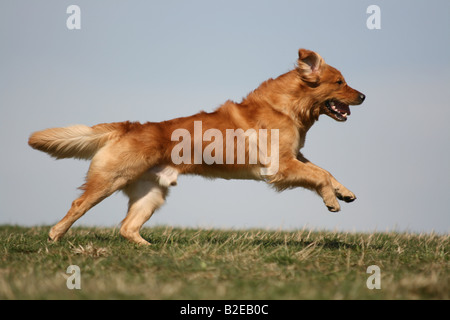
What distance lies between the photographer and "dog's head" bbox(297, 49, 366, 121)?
607 centimetres

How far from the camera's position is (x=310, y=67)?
20.0 feet

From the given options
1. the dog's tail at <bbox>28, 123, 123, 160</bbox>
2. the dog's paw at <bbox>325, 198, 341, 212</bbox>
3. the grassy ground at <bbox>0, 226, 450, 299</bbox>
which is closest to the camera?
the grassy ground at <bbox>0, 226, 450, 299</bbox>

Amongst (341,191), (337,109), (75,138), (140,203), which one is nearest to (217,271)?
(341,191)

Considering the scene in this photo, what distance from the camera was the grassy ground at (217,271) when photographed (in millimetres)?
3494

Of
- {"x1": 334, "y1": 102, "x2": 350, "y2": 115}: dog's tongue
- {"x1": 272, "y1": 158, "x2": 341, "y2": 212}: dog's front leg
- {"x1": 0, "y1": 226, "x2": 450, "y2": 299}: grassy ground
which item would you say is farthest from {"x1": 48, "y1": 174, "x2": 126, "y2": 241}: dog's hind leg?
{"x1": 334, "y1": 102, "x2": 350, "y2": 115}: dog's tongue

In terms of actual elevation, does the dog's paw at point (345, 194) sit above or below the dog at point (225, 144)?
below

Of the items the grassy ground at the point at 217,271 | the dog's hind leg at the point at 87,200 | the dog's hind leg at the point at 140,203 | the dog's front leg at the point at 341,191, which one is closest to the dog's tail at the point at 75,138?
the dog's hind leg at the point at 87,200

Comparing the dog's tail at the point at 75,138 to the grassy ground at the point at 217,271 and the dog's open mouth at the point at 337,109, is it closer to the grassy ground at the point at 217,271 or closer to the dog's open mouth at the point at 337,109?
the grassy ground at the point at 217,271

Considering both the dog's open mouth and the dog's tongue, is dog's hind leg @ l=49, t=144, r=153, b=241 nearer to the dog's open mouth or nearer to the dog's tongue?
the dog's open mouth

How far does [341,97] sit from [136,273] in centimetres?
361

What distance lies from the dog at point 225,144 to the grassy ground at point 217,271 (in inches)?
31.2

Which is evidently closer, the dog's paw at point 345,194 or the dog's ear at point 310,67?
the dog's paw at point 345,194

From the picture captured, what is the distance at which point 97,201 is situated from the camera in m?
5.84
